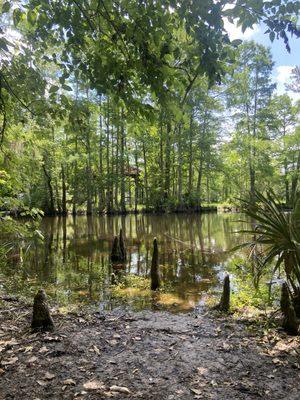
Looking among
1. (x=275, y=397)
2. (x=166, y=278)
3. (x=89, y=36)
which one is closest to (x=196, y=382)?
(x=275, y=397)

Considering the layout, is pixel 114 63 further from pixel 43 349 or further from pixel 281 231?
pixel 43 349

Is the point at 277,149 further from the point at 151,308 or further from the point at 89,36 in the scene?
the point at 89,36

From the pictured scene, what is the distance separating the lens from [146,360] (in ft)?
14.4

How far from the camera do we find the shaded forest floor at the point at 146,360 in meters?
3.64

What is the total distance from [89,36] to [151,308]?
527 cm

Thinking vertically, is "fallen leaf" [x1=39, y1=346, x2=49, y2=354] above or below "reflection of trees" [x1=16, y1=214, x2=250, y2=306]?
above

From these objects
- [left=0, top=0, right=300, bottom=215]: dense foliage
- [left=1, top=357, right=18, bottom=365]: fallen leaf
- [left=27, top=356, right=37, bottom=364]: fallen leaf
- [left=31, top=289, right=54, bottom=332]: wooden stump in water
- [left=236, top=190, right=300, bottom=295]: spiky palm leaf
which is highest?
[left=0, top=0, right=300, bottom=215]: dense foliage

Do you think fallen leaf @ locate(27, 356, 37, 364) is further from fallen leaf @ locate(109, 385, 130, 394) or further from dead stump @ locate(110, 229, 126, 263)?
dead stump @ locate(110, 229, 126, 263)

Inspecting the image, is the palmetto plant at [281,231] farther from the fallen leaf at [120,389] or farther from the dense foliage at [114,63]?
the fallen leaf at [120,389]

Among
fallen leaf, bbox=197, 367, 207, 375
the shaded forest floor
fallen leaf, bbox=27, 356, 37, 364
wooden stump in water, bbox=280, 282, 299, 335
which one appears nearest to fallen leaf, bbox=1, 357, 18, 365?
the shaded forest floor

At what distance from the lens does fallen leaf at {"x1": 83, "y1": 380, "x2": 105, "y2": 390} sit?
12.0 ft

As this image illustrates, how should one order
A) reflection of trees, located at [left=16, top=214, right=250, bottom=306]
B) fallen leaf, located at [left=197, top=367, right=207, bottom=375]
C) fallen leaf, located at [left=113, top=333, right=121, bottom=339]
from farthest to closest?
reflection of trees, located at [left=16, top=214, right=250, bottom=306] < fallen leaf, located at [left=113, top=333, right=121, bottom=339] < fallen leaf, located at [left=197, top=367, right=207, bottom=375]

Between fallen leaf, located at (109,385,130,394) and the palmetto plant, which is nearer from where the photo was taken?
fallen leaf, located at (109,385,130,394)

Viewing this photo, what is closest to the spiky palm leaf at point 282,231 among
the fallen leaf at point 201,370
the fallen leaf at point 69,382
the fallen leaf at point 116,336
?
the fallen leaf at point 201,370
